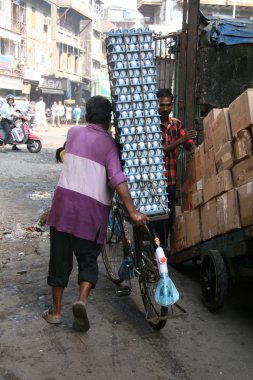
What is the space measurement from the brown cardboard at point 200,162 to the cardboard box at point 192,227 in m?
0.31

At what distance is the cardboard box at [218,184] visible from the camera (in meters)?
3.40

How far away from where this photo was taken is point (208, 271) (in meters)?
3.73

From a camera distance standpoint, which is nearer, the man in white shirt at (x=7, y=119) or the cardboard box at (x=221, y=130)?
the cardboard box at (x=221, y=130)

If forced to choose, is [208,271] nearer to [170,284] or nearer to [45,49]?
[170,284]

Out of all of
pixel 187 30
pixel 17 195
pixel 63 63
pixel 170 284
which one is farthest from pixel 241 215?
pixel 63 63

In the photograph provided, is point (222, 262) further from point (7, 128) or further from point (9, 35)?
point (9, 35)

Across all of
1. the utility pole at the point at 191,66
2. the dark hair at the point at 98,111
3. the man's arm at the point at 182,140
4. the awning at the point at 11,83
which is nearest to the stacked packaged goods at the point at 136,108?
the dark hair at the point at 98,111

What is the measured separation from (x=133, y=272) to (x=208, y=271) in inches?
23.7

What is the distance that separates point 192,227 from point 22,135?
1153cm

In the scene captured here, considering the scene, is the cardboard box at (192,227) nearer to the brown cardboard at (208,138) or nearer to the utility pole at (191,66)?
the brown cardboard at (208,138)

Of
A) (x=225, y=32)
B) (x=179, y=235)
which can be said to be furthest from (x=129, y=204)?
(x=225, y=32)

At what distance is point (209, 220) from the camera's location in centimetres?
373

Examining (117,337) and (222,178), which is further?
(222,178)

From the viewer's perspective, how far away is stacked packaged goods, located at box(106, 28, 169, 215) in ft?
10.4
